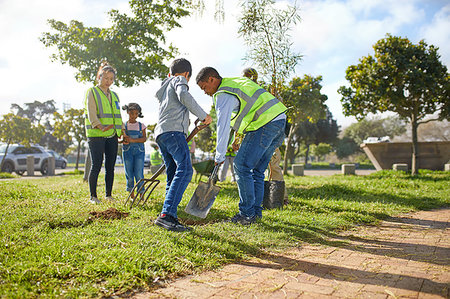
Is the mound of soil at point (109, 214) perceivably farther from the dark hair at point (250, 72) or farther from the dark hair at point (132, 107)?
the dark hair at point (250, 72)

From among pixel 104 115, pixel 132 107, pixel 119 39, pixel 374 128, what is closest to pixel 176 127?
pixel 104 115

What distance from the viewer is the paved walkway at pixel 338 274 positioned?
84.6 inches

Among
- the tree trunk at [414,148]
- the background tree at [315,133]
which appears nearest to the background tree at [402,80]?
the tree trunk at [414,148]

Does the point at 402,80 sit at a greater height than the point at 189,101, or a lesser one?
greater

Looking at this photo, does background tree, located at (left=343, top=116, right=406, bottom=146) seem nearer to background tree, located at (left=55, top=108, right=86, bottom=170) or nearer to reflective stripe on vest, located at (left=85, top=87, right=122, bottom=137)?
background tree, located at (left=55, top=108, right=86, bottom=170)

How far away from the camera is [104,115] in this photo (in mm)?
5168

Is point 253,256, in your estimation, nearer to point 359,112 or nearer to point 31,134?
point 359,112

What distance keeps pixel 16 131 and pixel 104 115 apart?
19.7 meters

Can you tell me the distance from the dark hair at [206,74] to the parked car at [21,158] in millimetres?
18016

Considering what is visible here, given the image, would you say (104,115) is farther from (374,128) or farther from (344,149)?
(374,128)

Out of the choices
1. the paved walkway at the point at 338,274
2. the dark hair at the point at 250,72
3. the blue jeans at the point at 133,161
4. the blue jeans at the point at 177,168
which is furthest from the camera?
the blue jeans at the point at 133,161

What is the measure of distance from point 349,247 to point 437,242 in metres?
0.95

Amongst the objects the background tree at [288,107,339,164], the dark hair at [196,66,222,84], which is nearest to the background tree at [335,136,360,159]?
the background tree at [288,107,339,164]

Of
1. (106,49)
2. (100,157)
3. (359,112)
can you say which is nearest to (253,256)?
(100,157)
